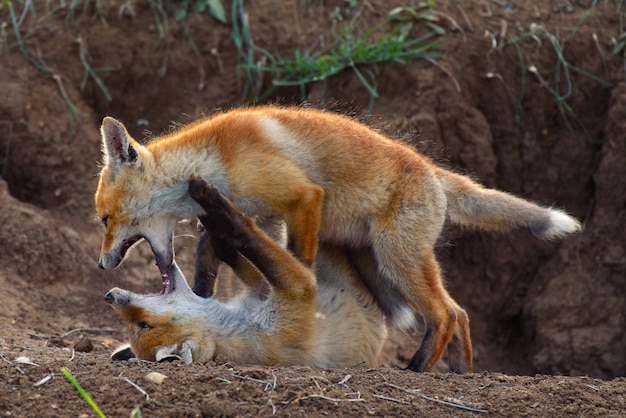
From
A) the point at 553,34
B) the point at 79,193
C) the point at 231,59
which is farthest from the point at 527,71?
the point at 79,193

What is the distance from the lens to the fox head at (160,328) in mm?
6070

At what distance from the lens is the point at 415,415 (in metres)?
4.83

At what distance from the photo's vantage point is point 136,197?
6406mm

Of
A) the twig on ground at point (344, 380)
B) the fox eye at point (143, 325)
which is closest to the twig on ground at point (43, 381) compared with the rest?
the fox eye at point (143, 325)

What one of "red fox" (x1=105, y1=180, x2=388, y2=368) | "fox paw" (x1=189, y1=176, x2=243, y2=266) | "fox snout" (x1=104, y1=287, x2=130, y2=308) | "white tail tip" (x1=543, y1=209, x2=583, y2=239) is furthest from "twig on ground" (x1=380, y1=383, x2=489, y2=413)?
"white tail tip" (x1=543, y1=209, x2=583, y2=239)

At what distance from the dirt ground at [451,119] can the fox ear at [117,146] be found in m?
2.44

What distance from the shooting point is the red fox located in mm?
6141

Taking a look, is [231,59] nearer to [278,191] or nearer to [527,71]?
[527,71]

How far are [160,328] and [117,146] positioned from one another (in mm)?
1392

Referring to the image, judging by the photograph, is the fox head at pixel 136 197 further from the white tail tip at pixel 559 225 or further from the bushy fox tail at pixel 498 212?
the white tail tip at pixel 559 225

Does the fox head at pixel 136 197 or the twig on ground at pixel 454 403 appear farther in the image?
the fox head at pixel 136 197

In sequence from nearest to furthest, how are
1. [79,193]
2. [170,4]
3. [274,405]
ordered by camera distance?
[274,405]
[79,193]
[170,4]

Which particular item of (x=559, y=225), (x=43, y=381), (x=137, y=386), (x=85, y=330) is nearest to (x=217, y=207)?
(x=137, y=386)

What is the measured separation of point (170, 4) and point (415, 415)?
22.1ft
